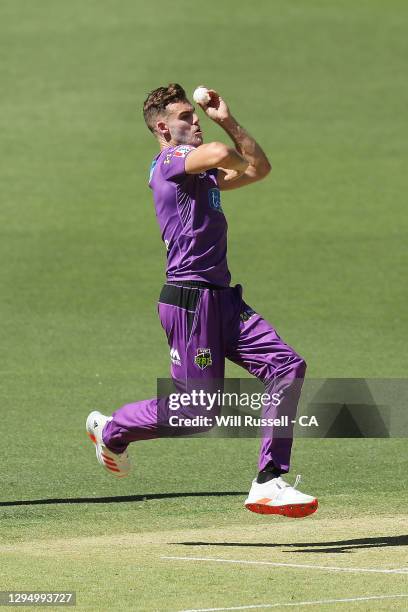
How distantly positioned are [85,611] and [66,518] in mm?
2872

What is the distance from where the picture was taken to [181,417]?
908cm

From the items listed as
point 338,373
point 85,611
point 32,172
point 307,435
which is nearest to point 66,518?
point 85,611

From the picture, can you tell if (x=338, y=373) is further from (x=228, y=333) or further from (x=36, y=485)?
(x=228, y=333)

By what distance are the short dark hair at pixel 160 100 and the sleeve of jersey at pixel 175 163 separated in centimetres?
31

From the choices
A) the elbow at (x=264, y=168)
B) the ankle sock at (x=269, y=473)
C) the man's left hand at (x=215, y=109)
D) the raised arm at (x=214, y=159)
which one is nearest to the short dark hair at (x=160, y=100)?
the man's left hand at (x=215, y=109)

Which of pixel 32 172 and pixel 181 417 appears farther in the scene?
pixel 32 172

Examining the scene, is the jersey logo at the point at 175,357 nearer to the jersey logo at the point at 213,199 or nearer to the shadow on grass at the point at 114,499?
the jersey logo at the point at 213,199

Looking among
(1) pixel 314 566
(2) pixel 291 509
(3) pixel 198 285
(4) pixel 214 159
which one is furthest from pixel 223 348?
(1) pixel 314 566

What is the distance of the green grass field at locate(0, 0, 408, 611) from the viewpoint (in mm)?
8523

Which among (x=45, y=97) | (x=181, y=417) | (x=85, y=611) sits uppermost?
(x=45, y=97)

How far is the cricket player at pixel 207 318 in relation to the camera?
8.98 m

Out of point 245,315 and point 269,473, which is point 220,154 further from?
point 269,473

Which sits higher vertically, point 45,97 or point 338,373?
point 45,97

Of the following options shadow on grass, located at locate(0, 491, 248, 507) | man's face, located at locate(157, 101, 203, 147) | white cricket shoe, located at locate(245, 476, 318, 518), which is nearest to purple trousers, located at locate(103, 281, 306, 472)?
white cricket shoe, located at locate(245, 476, 318, 518)
